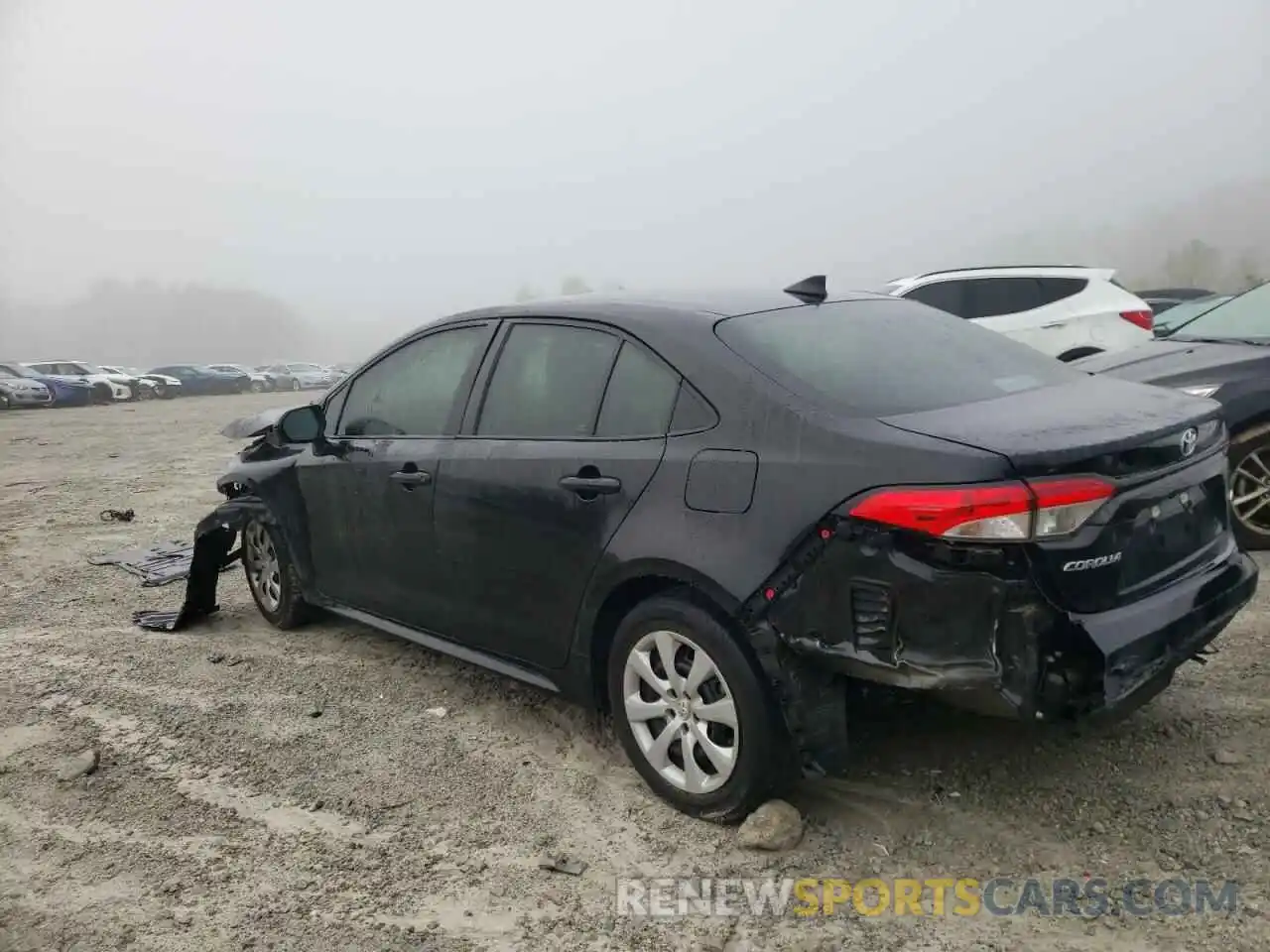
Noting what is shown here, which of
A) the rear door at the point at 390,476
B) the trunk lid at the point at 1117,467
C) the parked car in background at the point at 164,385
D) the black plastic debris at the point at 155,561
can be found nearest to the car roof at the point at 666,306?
the rear door at the point at 390,476

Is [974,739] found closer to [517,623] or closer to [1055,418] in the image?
[1055,418]

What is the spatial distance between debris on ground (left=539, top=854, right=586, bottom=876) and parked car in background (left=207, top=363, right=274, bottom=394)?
39.6m

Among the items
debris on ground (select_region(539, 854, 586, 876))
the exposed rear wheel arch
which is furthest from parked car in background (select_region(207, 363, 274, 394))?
debris on ground (select_region(539, 854, 586, 876))

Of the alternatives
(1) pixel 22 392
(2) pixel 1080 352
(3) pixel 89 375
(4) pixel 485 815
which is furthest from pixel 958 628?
(3) pixel 89 375

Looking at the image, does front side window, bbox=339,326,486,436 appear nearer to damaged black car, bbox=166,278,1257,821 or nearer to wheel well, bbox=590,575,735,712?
damaged black car, bbox=166,278,1257,821

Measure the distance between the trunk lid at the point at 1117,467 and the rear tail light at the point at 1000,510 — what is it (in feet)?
0.11

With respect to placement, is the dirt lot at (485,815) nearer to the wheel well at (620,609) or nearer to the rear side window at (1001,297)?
the wheel well at (620,609)

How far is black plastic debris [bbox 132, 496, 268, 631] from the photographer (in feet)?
17.0

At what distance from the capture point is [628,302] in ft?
11.5

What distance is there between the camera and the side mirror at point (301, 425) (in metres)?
4.45

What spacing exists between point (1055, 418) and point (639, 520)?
122 cm

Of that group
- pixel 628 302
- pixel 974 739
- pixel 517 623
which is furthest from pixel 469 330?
pixel 974 739

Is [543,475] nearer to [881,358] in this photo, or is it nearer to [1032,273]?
[881,358]

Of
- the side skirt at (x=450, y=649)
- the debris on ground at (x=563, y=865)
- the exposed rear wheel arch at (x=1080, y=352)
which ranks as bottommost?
the debris on ground at (x=563, y=865)
